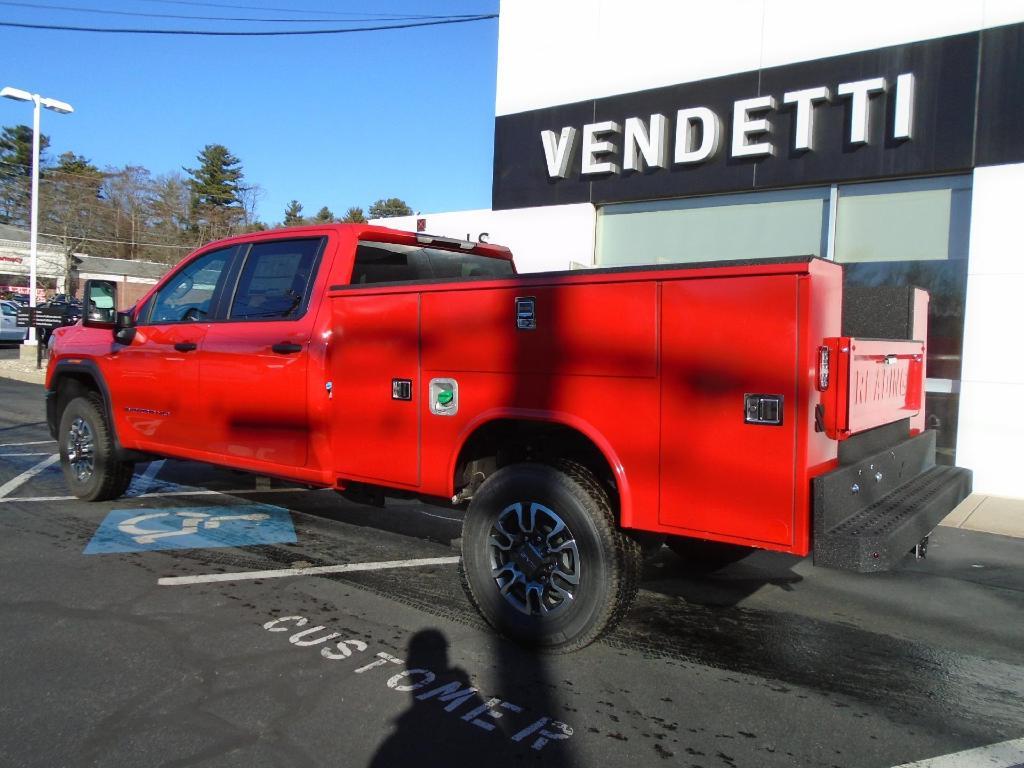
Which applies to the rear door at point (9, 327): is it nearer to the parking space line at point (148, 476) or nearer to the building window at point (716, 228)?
the parking space line at point (148, 476)

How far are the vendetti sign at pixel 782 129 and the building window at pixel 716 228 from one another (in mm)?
226

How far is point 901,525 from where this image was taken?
3.38m

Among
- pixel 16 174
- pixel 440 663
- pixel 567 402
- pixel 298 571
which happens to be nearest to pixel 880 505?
pixel 567 402

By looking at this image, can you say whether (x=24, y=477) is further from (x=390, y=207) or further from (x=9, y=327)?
(x=390, y=207)

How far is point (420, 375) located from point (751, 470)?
183 cm

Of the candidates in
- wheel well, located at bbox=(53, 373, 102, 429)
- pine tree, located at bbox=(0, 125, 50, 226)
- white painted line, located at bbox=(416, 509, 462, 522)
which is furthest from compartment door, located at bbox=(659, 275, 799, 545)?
pine tree, located at bbox=(0, 125, 50, 226)

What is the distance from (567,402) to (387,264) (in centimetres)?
212

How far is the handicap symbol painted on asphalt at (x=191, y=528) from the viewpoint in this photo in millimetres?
5629

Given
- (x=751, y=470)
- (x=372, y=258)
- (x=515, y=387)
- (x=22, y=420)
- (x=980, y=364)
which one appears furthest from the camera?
(x=22, y=420)

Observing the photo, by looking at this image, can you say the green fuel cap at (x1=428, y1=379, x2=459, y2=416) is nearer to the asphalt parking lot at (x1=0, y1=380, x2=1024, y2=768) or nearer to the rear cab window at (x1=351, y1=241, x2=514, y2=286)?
the rear cab window at (x1=351, y1=241, x2=514, y2=286)

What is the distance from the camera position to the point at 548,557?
12.5ft

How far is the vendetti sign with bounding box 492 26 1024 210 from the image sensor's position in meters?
8.40

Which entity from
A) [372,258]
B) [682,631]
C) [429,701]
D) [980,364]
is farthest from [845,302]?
[980,364]

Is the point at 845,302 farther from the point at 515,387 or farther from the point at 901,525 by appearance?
the point at 515,387
